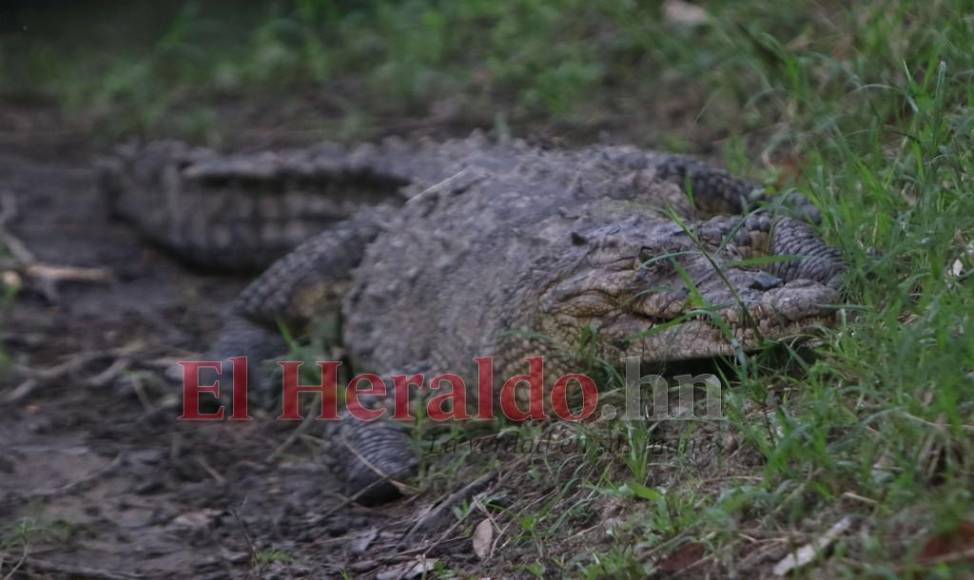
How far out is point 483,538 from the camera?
3156 mm

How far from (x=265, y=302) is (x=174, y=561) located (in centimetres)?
175

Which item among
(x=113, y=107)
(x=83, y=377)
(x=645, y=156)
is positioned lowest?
(x=83, y=377)

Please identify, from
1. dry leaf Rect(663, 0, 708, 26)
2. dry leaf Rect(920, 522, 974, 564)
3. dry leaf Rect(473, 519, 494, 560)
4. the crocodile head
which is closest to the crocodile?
the crocodile head

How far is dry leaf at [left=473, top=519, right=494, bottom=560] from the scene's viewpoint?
309 centimetres

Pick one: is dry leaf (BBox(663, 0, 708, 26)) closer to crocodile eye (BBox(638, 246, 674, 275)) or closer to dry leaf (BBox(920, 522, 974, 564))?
crocodile eye (BBox(638, 246, 674, 275))

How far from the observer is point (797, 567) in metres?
2.40

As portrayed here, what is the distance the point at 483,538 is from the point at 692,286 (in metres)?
0.85

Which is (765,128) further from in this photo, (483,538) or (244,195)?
(483,538)

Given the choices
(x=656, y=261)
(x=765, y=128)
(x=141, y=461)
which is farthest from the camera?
(x=765, y=128)

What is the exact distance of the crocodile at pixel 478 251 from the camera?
3213 millimetres

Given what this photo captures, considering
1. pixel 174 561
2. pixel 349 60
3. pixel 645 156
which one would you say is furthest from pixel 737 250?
pixel 349 60

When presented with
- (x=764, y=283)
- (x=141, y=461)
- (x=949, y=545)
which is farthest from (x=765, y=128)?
(x=949, y=545)

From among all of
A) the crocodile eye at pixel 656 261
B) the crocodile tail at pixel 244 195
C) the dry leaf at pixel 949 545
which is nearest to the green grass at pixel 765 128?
the dry leaf at pixel 949 545

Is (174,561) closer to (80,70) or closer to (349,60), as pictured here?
(349,60)
